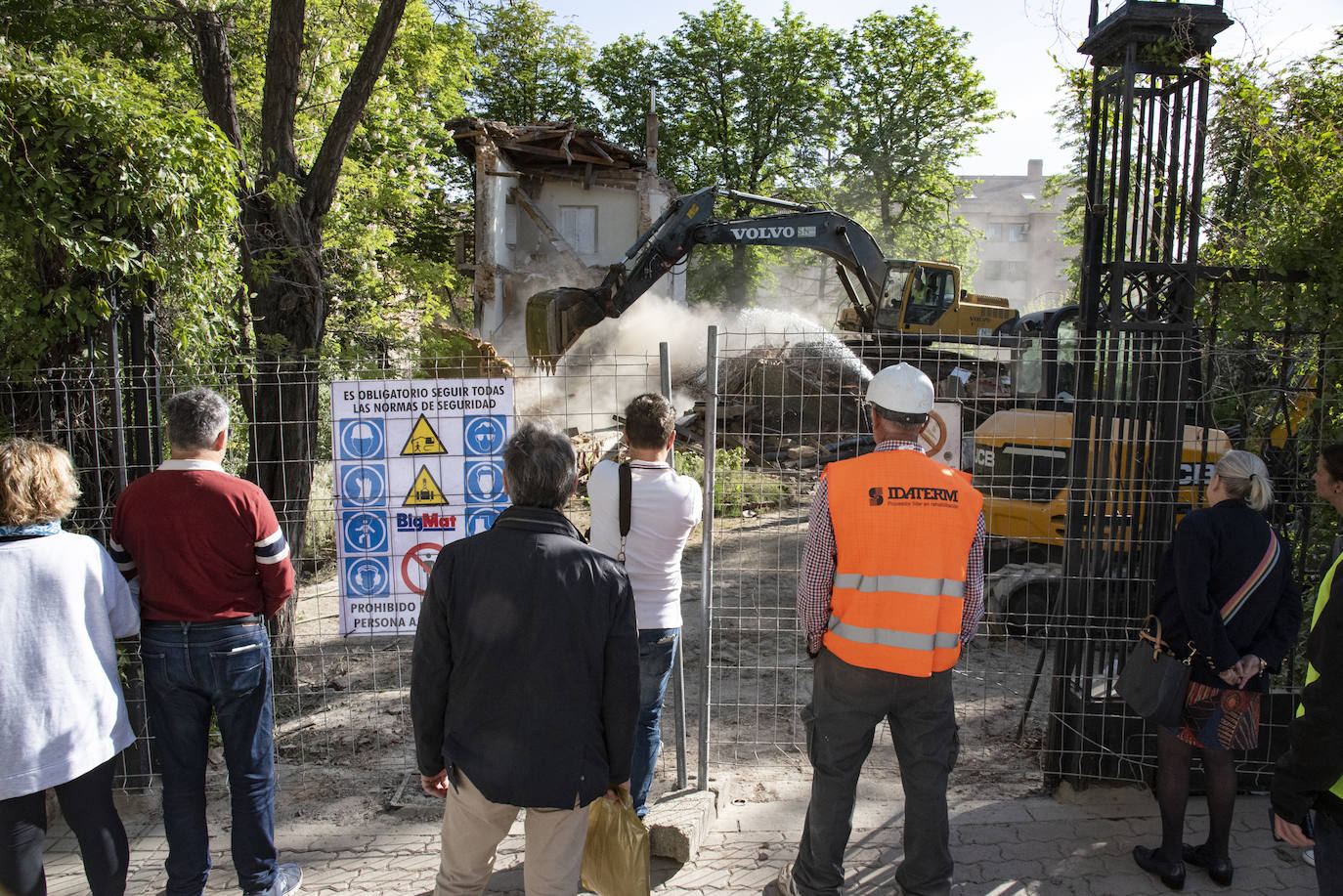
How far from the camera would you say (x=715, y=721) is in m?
5.37

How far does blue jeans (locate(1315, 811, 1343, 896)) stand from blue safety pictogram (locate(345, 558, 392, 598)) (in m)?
3.76

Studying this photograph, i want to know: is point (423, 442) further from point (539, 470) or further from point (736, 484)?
point (736, 484)

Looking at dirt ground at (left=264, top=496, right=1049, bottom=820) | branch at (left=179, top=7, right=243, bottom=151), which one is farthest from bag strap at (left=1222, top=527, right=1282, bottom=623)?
branch at (left=179, top=7, right=243, bottom=151)

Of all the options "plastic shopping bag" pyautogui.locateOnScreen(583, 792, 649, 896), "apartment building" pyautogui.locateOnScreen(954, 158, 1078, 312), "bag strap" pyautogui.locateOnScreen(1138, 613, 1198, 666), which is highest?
"apartment building" pyautogui.locateOnScreen(954, 158, 1078, 312)

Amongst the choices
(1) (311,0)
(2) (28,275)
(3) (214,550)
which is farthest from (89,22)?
(3) (214,550)

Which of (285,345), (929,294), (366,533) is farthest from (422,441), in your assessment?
(929,294)

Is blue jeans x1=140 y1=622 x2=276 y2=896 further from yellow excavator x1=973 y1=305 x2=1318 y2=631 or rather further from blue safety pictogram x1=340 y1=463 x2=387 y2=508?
yellow excavator x1=973 y1=305 x2=1318 y2=631

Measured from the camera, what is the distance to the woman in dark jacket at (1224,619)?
3.32 m

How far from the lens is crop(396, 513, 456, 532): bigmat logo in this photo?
166 inches

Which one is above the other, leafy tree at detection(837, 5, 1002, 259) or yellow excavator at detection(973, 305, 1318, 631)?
leafy tree at detection(837, 5, 1002, 259)

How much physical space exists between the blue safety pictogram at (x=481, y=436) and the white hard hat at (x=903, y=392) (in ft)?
6.28

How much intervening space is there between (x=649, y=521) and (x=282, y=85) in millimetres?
4273

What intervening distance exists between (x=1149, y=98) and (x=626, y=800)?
4170 mm

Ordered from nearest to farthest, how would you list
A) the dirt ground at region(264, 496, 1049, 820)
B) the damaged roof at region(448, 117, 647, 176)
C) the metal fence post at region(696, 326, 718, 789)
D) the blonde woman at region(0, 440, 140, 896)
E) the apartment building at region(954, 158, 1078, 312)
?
the blonde woman at region(0, 440, 140, 896) → the metal fence post at region(696, 326, 718, 789) → the dirt ground at region(264, 496, 1049, 820) → the damaged roof at region(448, 117, 647, 176) → the apartment building at region(954, 158, 1078, 312)
